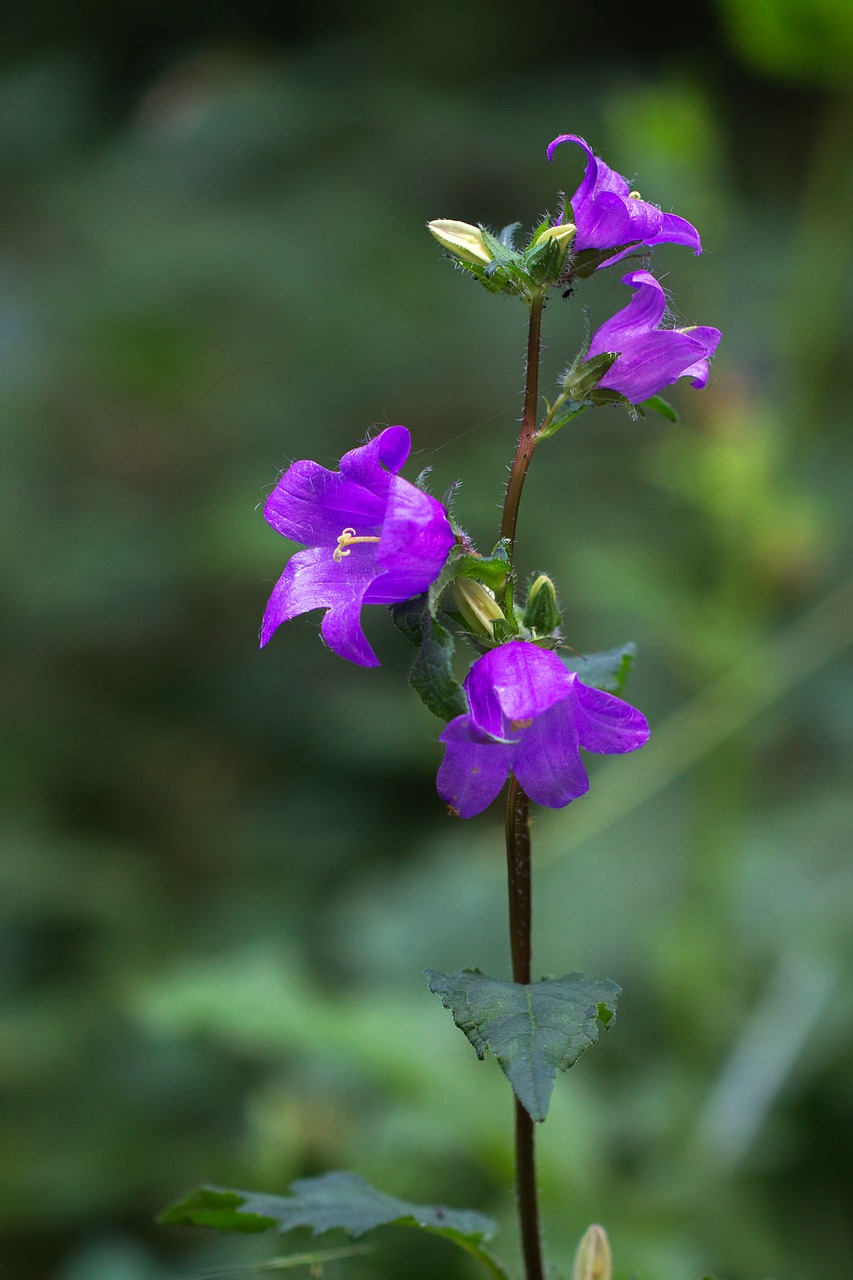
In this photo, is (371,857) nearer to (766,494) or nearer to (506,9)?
(766,494)

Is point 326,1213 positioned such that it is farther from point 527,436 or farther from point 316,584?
point 527,436

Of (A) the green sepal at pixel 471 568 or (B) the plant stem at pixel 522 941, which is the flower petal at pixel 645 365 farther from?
(B) the plant stem at pixel 522 941

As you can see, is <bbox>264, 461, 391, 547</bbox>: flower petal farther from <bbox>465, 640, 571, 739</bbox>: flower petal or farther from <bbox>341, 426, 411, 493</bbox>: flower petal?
<bbox>465, 640, 571, 739</bbox>: flower petal

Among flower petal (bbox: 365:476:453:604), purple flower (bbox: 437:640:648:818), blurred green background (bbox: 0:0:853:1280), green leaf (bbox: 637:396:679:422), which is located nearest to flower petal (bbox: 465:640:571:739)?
purple flower (bbox: 437:640:648:818)

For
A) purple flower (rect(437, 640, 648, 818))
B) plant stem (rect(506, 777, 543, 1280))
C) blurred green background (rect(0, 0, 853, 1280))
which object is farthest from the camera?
blurred green background (rect(0, 0, 853, 1280))

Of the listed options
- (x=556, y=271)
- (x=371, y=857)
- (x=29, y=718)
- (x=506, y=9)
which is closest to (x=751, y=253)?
(x=506, y=9)

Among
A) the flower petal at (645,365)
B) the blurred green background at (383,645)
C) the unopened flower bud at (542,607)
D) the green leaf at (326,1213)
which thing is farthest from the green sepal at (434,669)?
the blurred green background at (383,645)

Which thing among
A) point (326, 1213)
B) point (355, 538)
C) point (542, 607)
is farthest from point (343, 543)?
point (326, 1213)
